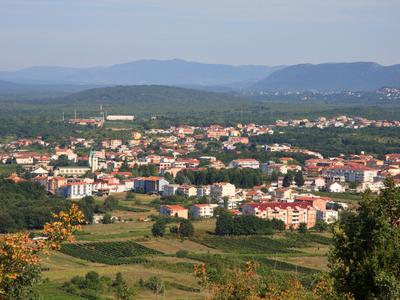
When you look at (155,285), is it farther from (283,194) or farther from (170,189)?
(170,189)

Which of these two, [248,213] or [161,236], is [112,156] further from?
[161,236]

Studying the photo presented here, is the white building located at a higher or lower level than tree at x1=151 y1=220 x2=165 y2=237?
higher

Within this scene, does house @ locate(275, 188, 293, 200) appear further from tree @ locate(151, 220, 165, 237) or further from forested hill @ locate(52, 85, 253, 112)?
forested hill @ locate(52, 85, 253, 112)

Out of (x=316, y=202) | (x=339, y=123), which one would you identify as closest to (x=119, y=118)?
(x=339, y=123)

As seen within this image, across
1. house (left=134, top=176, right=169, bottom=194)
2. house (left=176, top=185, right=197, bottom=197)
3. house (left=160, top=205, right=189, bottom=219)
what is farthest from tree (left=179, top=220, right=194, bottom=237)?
house (left=134, top=176, right=169, bottom=194)

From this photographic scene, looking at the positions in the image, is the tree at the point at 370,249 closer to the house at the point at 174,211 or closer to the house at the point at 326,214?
the house at the point at 326,214

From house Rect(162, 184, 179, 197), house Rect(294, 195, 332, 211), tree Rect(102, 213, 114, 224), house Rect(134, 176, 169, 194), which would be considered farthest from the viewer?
house Rect(134, 176, 169, 194)
